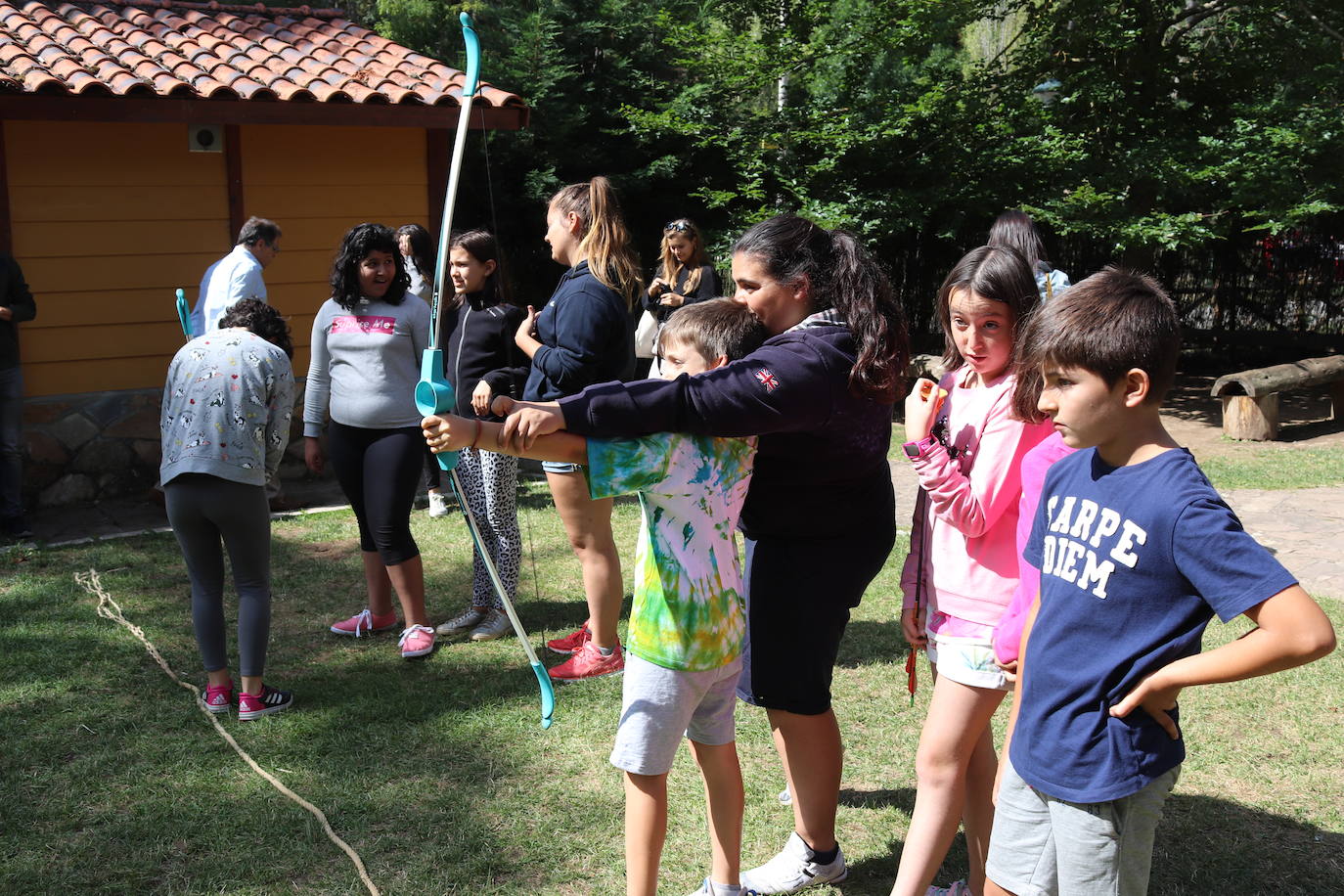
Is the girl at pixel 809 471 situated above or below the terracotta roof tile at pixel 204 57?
below

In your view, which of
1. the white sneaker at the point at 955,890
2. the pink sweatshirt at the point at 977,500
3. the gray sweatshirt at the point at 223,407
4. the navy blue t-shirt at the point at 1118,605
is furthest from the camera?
the gray sweatshirt at the point at 223,407

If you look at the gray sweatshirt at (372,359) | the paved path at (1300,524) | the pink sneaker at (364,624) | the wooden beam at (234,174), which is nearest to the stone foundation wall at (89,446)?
the wooden beam at (234,174)

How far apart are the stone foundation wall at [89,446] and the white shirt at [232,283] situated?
1.66 meters

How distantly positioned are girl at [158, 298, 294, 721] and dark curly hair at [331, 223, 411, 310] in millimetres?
532

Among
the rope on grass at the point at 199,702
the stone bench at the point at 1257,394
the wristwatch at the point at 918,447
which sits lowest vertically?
the rope on grass at the point at 199,702

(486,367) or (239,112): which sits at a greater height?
(239,112)

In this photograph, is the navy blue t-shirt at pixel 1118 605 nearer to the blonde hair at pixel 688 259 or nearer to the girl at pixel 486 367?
the girl at pixel 486 367

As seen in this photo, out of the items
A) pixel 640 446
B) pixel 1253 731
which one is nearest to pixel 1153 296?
pixel 640 446

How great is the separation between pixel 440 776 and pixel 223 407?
1474 millimetres

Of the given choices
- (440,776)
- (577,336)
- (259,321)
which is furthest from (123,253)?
(440,776)

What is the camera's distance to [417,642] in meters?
4.77

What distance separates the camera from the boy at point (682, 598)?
95.4 inches

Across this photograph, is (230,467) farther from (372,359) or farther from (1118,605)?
(1118,605)

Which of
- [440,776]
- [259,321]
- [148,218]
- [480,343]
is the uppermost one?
[148,218]
